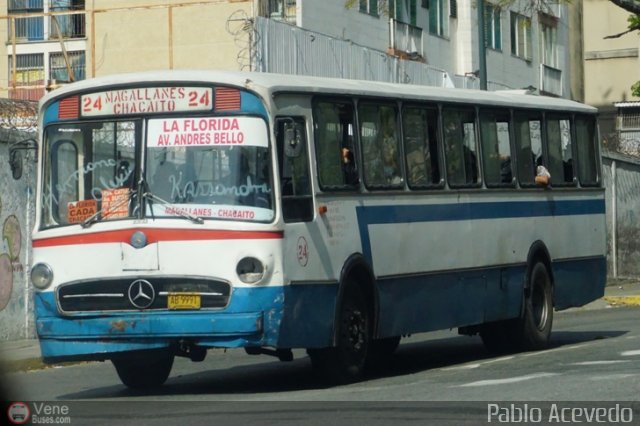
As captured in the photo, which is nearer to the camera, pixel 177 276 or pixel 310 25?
pixel 177 276

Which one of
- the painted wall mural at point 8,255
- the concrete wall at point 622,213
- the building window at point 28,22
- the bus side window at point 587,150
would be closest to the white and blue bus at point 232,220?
the bus side window at point 587,150

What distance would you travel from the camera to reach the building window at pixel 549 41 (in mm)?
48875

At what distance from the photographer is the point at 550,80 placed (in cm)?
4912

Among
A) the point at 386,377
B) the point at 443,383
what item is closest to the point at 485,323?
the point at 386,377

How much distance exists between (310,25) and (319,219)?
1982cm

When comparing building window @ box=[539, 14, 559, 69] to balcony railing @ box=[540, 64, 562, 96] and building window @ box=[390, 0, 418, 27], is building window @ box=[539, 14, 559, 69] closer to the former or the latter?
balcony railing @ box=[540, 64, 562, 96]

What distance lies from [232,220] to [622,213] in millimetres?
22928

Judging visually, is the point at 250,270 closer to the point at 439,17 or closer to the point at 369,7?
the point at 369,7

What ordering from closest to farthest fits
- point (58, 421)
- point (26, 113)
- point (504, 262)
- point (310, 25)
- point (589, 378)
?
point (58, 421), point (589, 378), point (504, 262), point (26, 113), point (310, 25)

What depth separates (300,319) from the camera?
503 inches

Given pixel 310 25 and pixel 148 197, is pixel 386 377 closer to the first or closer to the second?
pixel 148 197

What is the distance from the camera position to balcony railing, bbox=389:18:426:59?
37.2 meters

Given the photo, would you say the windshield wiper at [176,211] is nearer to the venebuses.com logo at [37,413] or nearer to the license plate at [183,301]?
the license plate at [183,301]

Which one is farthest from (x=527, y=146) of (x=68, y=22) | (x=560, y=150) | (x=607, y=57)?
(x=607, y=57)
